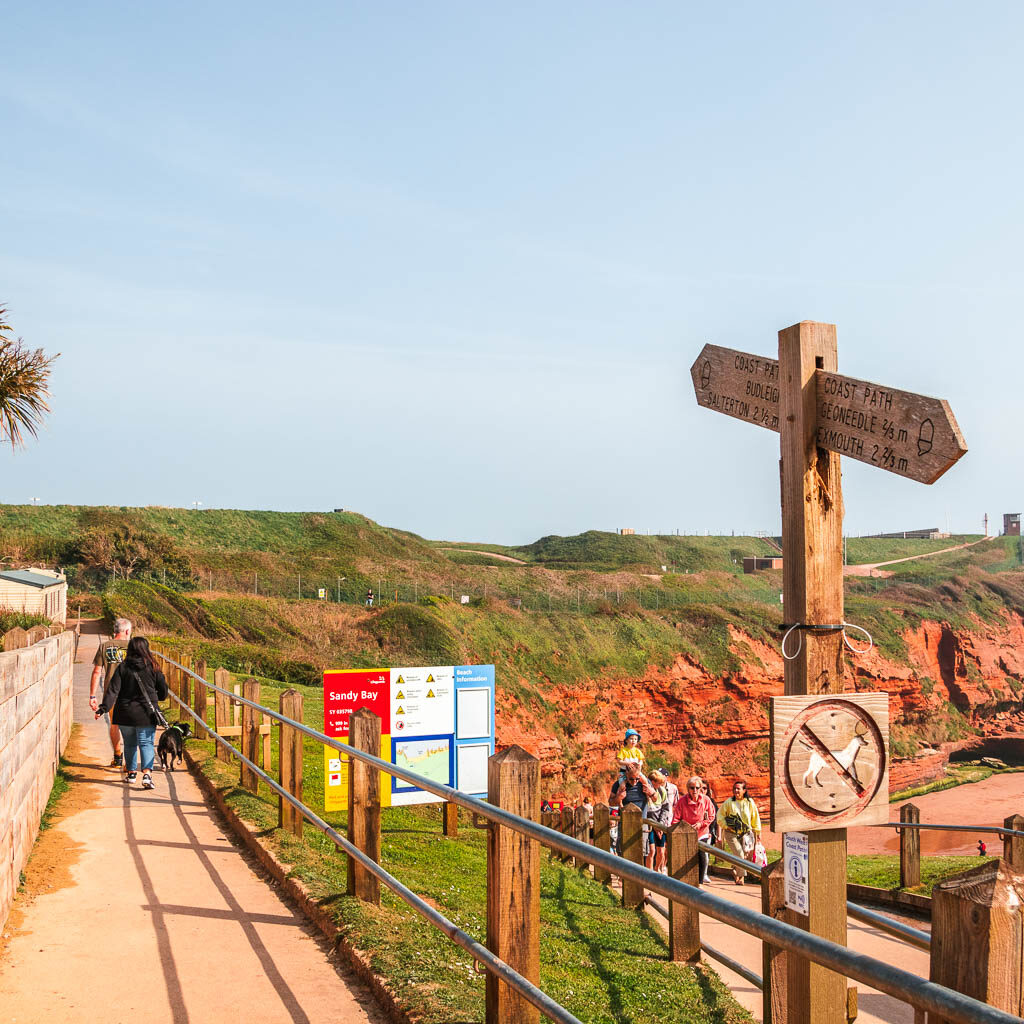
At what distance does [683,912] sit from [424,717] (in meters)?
4.67

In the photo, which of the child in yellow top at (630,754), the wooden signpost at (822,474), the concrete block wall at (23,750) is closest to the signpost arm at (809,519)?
the wooden signpost at (822,474)

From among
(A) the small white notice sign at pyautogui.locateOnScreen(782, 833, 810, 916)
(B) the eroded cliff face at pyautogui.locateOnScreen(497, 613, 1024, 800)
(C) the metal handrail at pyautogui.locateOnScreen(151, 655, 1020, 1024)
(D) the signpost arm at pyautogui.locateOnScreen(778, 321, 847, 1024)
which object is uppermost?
(D) the signpost arm at pyautogui.locateOnScreen(778, 321, 847, 1024)

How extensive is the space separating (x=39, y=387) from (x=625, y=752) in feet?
34.6

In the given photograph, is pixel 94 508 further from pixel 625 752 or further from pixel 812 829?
pixel 812 829

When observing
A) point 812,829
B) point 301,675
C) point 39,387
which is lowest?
point 301,675

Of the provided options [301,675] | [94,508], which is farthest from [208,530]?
[301,675]

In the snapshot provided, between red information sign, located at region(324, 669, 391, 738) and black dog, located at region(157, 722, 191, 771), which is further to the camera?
red information sign, located at region(324, 669, 391, 738)

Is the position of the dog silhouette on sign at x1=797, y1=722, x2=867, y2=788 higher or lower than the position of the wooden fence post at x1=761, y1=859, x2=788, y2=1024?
higher

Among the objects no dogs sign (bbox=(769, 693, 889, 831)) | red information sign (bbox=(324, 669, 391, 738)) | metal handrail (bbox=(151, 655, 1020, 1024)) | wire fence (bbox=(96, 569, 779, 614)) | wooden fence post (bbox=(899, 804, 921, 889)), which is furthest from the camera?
wire fence (bbox=(96, 569, 779, 614))

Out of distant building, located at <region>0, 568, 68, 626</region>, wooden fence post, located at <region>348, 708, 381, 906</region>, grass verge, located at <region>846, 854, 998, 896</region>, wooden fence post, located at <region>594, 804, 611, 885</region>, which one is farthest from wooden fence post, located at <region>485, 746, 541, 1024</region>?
distant building, located at <region>0, 568, 68, 626</region>

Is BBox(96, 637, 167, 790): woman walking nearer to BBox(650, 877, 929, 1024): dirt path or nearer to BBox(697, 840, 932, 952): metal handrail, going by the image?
BBox(650, 877, 929, 1024): dirt path

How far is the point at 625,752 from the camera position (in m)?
13.0

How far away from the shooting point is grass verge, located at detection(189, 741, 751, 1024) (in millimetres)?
4750

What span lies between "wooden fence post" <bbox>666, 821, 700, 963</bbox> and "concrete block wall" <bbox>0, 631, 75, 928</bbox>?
4.63 metres
